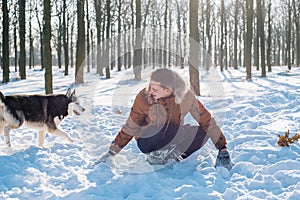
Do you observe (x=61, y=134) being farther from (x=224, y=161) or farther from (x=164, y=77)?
(x=224, y=161)

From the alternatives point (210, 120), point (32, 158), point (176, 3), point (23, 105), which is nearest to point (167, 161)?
point (210, 120)

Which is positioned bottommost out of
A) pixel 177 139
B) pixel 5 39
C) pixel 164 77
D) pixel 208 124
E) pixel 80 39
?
pixel 177 139

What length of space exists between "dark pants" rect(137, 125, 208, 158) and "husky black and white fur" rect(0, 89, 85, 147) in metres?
1.83

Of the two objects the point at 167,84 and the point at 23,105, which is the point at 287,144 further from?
the point at 23,105

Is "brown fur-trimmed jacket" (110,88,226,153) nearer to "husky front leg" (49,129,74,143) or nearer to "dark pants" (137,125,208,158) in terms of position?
"dark pants" (137,125,208,158)

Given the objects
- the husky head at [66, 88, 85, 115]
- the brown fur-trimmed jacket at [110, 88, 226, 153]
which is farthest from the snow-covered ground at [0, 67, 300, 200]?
the husky head at [66, 88, 85, 115]

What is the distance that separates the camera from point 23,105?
17.5 feet

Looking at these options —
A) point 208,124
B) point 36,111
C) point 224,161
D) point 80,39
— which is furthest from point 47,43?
point 224,161

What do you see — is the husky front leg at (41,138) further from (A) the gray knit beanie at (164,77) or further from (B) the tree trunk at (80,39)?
(B) the tree trunk at (80,39)

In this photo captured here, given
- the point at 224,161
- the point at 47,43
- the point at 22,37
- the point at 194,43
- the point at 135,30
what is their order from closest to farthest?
the point at 224,161
the point at 47,43
the point at 194,43
the point at 22,37
the point at 135,30

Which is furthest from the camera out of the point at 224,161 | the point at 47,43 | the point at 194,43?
the point at 194,43

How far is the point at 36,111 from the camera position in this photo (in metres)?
5.48

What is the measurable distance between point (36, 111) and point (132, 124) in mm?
1880

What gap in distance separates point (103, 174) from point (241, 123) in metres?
4.11
